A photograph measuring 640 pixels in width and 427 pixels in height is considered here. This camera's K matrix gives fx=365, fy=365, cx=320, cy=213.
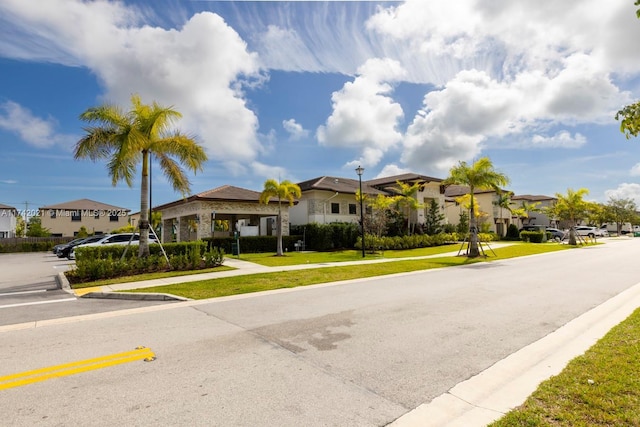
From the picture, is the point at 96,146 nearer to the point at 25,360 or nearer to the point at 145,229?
the point at 145,229

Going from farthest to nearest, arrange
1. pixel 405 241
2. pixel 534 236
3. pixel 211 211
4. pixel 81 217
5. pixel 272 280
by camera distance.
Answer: pixel 81 217, pixel 534 236, pixel 405 241, pixel 211 211, pixel 272 280

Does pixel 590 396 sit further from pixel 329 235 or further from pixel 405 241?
pixel 405 241

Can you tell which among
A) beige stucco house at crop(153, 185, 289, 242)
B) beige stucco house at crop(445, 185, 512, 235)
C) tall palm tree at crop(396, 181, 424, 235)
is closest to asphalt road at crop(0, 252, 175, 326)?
beige stucco house at crop(153, 185, 289, 242)

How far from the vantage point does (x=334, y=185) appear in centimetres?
3600

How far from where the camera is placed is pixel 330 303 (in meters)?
9.23

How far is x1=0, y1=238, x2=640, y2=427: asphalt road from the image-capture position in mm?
3730

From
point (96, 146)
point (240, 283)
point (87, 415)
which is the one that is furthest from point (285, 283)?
point (96, 146)

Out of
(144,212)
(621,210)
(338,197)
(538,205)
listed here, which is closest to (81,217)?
(338,197)

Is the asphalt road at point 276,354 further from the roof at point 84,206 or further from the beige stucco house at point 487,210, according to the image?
the roof at point 84,206

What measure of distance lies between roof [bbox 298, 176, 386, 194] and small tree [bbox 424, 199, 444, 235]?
244 inches

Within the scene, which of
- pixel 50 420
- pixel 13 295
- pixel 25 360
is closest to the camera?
pixel 50 420

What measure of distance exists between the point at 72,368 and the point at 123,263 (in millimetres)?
10519

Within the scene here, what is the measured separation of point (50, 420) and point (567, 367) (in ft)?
19.1

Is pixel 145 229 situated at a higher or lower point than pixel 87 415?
higher
